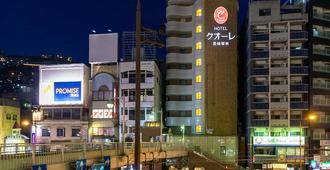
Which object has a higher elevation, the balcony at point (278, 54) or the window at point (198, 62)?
the balcony at point (278, 54)

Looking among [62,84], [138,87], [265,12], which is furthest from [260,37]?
[138,87]

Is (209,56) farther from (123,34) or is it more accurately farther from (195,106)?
(123,34)

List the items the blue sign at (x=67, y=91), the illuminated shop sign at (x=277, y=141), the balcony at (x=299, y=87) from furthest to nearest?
1. the blue sign at (x=67, y=91)
2. the balcony at (x=299, y=87)
3. the illuminated shop sign at (x=277, y=141)

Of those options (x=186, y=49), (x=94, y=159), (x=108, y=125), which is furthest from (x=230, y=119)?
(x=94, y=159)

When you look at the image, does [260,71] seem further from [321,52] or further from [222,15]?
[222,15]

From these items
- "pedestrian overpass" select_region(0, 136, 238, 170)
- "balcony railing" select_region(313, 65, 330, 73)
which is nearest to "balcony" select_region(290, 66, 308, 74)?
"balcony railing" select_region(313, 65, 330, 73)

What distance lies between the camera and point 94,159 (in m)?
33.9

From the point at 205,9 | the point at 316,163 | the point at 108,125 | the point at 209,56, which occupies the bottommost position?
the point at 316,163

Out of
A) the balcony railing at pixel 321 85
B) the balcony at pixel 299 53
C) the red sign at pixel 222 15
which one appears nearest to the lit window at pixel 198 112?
the red sign at pixel 222 15

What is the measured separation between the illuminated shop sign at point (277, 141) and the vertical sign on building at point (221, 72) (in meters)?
4.79

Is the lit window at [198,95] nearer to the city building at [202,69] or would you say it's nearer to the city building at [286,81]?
the city building at [202,69]

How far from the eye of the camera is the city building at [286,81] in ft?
280

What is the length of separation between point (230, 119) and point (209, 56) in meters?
11.7

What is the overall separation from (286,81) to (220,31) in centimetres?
1456
